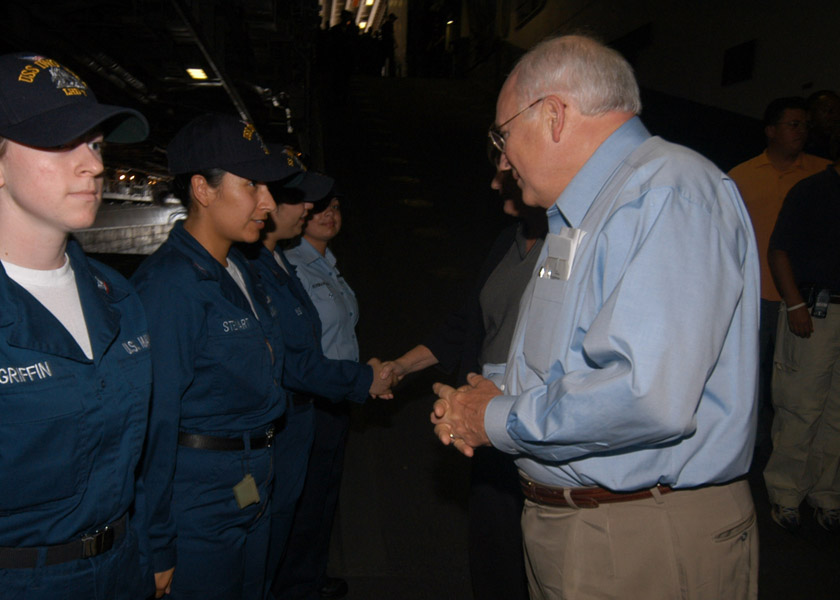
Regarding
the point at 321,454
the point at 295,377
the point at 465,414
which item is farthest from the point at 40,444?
the point at 321,454

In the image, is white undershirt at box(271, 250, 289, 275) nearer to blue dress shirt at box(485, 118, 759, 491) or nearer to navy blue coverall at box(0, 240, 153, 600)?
navy blue coverall at box(0, 240, 153, 600)

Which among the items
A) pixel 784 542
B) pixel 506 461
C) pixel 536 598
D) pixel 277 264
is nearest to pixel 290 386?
pixel 277 264

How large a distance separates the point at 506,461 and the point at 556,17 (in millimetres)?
16356

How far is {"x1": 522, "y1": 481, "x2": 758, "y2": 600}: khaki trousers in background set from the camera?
1485 mm

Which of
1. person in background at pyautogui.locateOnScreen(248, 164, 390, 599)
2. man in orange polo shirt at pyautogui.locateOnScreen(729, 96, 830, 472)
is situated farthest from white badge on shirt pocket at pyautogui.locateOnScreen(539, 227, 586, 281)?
man in orange polo shirt at pyautogui.locateOnScreen(729, 96, 830, 472)

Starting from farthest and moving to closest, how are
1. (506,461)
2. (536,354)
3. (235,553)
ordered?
(506,461) < (235,553) < (536,354)

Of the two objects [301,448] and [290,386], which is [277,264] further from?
[301,448]

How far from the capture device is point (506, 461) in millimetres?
2518

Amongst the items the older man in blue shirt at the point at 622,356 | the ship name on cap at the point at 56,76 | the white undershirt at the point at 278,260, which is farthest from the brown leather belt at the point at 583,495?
the white undershirt at the point at 278,260

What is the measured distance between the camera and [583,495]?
5.03 ft

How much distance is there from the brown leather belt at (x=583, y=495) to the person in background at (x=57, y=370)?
106cm

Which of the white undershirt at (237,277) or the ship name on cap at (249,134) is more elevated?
the ship name on cap at (249,134)

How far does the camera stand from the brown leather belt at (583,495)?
149 cm

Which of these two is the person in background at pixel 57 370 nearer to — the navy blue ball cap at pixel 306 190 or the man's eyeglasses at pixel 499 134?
the man's eyeglasses at pixel 499 134
